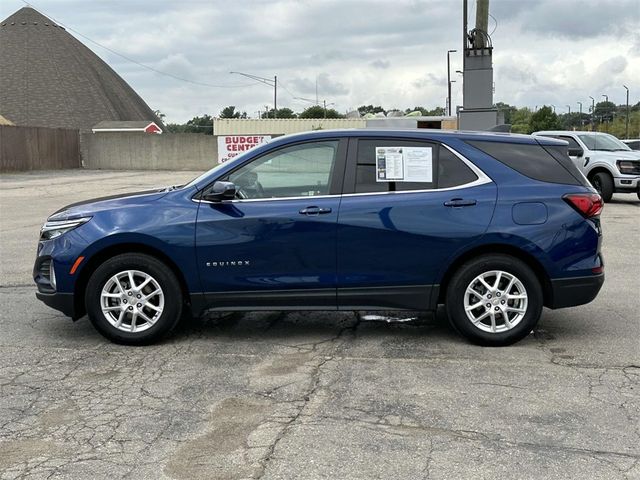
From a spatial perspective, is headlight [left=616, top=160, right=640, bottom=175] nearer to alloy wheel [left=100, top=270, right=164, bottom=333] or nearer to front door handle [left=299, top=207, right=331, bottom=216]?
front door handle [left=299, top=207, right=331, bottom=216]

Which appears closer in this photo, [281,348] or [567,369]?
[567,369]

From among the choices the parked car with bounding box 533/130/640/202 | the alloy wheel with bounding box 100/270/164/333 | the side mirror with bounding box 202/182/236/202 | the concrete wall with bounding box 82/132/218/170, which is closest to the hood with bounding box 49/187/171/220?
the side mirror with bounding box 202/182/236/202

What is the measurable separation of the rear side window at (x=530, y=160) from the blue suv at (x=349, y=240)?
12mm

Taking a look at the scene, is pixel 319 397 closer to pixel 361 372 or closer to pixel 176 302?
pixel 361 372

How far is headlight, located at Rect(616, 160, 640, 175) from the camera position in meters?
17.2

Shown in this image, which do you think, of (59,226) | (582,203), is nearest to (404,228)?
(582,203)

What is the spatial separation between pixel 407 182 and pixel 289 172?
972 millimetres

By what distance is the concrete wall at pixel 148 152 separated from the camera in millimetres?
41688

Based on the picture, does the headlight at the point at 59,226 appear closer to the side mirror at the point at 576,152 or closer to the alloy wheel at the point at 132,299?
the alloy wheel at the point at 132,299

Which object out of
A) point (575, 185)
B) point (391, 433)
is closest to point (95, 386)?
point (391, 433)

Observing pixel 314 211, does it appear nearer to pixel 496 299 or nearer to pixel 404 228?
pixel 404 228

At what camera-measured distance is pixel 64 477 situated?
352 centimetres

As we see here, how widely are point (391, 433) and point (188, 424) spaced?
1205 mm

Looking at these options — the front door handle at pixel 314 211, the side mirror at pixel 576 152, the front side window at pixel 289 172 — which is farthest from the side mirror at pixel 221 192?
the side mirror at pixel 576 152
